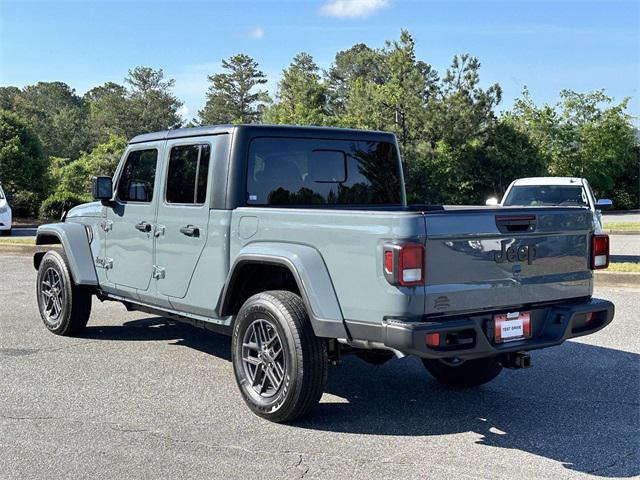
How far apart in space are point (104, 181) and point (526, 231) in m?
3.77

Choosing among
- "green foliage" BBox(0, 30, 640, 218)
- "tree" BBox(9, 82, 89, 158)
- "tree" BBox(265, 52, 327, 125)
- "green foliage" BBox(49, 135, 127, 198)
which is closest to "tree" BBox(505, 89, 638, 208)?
"green foliage" BBox(0, 30, 640, 218)

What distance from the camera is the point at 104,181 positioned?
6492mm

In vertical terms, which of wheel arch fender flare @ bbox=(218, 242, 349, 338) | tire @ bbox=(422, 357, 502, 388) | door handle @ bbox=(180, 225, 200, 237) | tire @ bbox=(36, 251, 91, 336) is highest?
door handle @ bbox=(180, 225, 200, 237)

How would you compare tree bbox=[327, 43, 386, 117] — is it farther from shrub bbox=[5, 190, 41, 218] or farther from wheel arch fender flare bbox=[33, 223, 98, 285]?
wheel arch fender flare bbox=[33, 223, 98, 285]

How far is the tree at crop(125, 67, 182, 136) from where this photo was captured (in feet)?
245

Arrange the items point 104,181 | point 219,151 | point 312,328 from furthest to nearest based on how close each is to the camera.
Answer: point 104,181 → point 219,151 → point 312,328

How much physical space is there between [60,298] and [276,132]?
129 inches

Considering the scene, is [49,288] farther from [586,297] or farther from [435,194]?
[435,194]

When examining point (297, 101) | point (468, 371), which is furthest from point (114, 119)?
point (468, 371)

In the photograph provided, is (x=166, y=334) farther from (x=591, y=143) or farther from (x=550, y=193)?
(x=591, y=143)

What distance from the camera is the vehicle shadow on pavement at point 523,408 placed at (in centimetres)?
434

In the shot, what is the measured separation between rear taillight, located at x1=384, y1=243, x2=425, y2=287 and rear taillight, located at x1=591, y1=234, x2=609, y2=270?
61.3 inches

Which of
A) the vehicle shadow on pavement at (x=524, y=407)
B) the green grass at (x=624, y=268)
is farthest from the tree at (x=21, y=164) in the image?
the vehicle shadow on pavement at (x=524, y=407)

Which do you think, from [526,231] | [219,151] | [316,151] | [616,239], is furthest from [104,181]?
[616,239]
